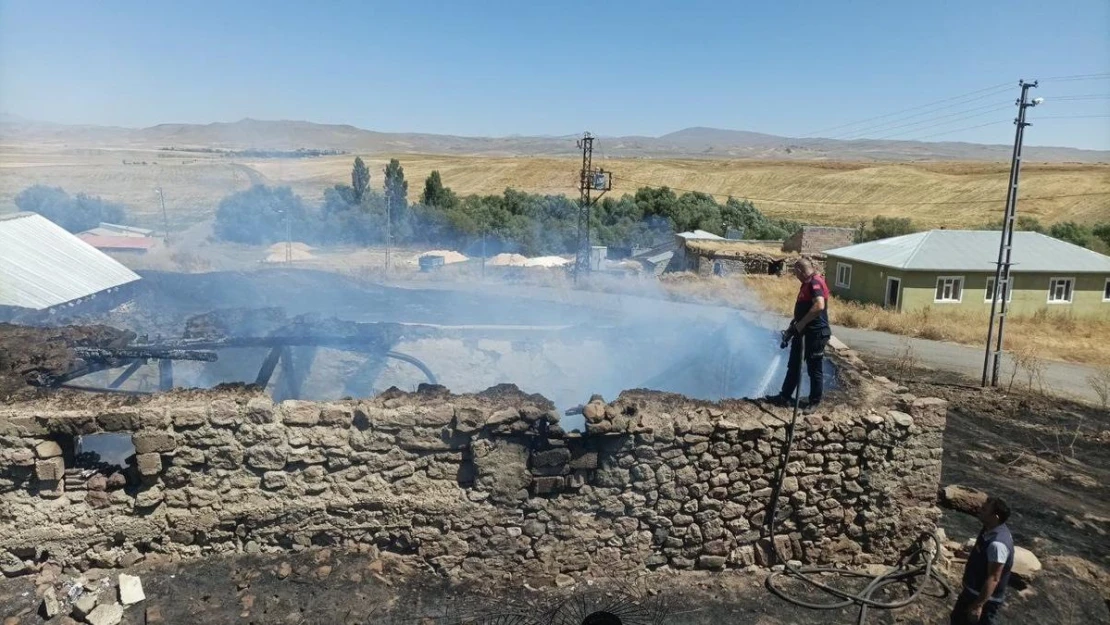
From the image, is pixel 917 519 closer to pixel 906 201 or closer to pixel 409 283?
pixel 409 283

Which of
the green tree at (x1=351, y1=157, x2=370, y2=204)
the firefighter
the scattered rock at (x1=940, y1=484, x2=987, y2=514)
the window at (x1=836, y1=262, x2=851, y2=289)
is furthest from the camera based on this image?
the green tree at (x1=351, y1=157, x2=370, y2=204)

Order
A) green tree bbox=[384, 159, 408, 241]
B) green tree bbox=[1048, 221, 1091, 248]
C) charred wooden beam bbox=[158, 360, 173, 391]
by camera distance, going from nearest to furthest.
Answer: charred wooden beam bbox=[158, 360, 173, 391], green tree bbox=[1048, 221, 1091, 248], green tree bbox=[384, 159, 408, 241]

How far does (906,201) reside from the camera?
71.4 meters

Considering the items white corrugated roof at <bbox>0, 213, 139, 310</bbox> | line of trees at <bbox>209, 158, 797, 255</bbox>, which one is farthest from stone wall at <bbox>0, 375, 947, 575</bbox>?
line of trees at <bbox>209, 158, 797, 255</bbox>

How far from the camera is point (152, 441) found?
5418mm

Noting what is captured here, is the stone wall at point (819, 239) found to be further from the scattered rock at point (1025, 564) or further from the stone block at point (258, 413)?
the stone block at point (258, 413)

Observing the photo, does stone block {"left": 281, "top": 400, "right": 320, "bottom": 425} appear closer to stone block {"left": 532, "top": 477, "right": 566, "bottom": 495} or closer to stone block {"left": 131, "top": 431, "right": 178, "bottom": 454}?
stone block {"left": 131, "top": 431, "right": 178, "bottom": 454}

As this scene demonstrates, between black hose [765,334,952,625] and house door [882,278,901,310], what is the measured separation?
20.3 m

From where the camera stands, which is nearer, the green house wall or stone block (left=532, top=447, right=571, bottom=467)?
stone block (left=532, top=447, right=571, bottom=467)

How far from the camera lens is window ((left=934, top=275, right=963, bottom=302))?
24.6 m

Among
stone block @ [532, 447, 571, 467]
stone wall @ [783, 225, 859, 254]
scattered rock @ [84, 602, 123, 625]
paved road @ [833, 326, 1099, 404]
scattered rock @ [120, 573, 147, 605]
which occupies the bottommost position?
paved road @ [833, 326, 1099, 404]

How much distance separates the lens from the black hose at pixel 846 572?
5820 mm

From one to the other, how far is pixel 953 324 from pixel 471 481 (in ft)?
72.2

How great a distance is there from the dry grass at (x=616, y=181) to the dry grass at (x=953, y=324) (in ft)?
75.9
